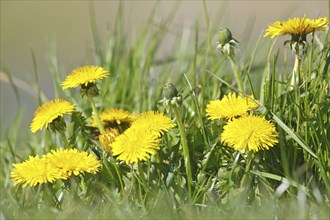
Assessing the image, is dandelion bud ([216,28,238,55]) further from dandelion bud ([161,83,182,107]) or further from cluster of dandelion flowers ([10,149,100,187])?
cluster of dandelion flowers ([10,149,100,187])

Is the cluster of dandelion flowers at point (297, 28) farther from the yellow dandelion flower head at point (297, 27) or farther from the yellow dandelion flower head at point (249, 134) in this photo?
the yellow dandelion flower head at point (249, 134)

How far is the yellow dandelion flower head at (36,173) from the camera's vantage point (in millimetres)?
2447

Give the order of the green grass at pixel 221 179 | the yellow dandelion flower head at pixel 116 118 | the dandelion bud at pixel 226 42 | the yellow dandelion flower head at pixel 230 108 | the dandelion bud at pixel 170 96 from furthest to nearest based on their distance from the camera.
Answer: the yellow dandelion flower head at pixel 116 118, the dandelion bud at pixel 226 42, the yellow dandelion flower head at pixel 230 108, the dandelion bud at pixel 170 96, the green grass at pixel 221 179

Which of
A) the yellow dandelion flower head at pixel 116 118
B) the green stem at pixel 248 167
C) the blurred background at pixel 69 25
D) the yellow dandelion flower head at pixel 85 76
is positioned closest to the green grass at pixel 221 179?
the green stem at pixel 248 167

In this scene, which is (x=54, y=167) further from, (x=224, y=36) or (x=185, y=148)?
(x=224, y=36)

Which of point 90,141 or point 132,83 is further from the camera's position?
point 132,83

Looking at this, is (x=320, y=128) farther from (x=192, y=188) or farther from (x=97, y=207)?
(x=97, y=207)

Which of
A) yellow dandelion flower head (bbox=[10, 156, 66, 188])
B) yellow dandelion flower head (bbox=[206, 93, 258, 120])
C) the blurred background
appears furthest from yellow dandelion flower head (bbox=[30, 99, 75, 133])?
the blurred background

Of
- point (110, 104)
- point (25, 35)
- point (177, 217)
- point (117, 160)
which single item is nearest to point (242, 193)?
point (177, 217)

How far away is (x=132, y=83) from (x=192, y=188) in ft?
A: 5.50

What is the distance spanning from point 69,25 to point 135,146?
15.5 ft

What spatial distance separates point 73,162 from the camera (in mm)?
2510

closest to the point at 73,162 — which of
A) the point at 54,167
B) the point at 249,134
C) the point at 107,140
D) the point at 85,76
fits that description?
the point at 54,167

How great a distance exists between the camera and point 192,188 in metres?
2.62
